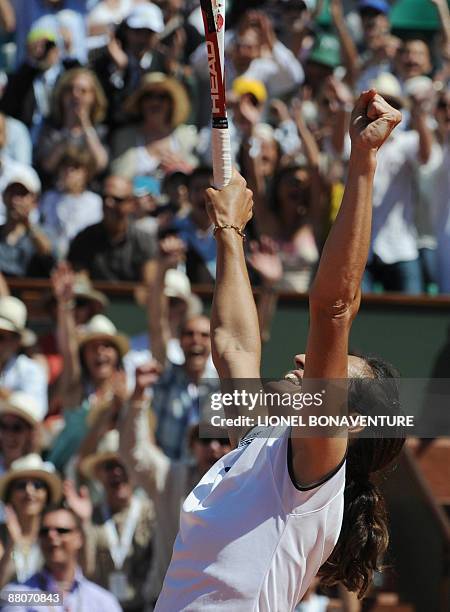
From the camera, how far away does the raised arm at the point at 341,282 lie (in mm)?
2447

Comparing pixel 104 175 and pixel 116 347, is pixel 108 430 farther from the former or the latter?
pixel 104 175

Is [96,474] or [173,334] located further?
[173,334]

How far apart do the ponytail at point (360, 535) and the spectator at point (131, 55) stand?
6.22 metres

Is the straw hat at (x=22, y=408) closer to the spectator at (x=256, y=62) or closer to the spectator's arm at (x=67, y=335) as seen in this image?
the spectator's arm at (x=67, y=335)

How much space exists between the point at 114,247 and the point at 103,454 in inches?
61.0

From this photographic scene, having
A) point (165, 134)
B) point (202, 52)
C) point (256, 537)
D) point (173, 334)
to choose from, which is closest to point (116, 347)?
point (173, 334)

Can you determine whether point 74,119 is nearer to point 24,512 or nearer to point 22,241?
point 22,241

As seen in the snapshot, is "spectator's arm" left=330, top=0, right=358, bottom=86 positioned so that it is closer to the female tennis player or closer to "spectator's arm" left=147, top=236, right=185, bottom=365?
"spectator's arm" left=147, top=236, right=185, bottom=365

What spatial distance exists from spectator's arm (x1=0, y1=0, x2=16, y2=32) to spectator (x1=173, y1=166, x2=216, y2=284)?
2.62 m

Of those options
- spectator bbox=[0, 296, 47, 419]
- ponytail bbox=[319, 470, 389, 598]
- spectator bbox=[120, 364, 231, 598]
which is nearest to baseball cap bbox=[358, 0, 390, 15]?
spectator bbox=[0, 296, 47, 419]

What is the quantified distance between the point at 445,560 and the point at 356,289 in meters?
4.21

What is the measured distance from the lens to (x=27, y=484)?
623cm

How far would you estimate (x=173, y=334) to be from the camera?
23.3 feet

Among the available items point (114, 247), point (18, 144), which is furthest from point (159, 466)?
point (18, 144)
